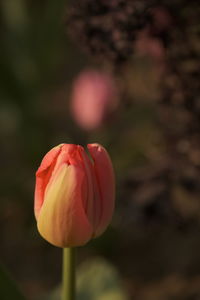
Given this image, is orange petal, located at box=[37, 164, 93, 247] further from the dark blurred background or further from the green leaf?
the dark blurred background

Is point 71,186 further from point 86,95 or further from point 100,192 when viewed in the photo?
point 86,95

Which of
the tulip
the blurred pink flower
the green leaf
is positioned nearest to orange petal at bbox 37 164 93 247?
the tulip

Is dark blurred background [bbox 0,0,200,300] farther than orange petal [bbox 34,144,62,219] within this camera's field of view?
Yes

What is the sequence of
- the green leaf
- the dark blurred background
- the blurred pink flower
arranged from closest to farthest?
the green leaf, the dark blurred background, the blurred pink flower

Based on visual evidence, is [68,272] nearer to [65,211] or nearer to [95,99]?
[65,211]

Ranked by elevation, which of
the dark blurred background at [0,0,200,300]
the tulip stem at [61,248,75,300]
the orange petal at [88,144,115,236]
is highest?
the orange petal at [88,144,115,236]

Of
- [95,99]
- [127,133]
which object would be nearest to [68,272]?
[95,99]

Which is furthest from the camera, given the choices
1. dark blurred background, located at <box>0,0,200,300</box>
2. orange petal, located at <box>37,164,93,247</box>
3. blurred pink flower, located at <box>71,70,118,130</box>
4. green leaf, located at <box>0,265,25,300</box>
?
blurred pink flower, located at <box>71,70,118,130</box>
